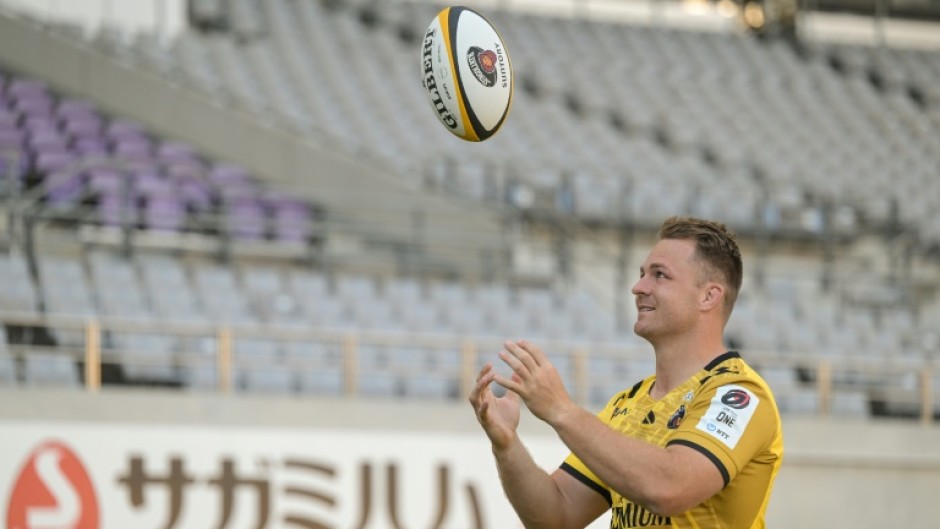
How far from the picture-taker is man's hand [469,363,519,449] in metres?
3.91

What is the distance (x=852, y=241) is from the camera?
18.3m

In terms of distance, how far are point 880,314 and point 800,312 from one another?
43.8 inches

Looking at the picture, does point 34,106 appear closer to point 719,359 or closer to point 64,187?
point 64,187

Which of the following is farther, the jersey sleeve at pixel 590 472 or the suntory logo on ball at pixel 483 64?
the suntory logo on ball at pixel 483 64

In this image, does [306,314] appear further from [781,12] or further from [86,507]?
[781,12]

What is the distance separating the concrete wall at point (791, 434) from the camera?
11094mm

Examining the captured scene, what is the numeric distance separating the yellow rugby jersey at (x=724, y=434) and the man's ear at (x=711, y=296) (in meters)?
0.13

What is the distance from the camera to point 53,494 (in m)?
10.4

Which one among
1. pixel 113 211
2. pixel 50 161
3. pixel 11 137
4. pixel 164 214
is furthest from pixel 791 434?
pixel 11 137

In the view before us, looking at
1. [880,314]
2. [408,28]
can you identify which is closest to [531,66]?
[408,28]

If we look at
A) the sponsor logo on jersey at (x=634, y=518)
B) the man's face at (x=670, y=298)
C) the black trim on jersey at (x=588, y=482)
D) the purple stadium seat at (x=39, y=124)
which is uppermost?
the purple stadium seat at (x=39, y=124)

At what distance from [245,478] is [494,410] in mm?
7170

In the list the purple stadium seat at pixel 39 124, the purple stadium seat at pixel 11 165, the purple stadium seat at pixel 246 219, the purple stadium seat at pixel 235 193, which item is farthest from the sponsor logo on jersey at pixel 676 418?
the purple stadium seat at pixel 39 124

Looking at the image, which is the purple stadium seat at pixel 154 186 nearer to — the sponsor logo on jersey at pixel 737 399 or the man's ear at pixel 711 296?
the man's ear at pixel 711 296
